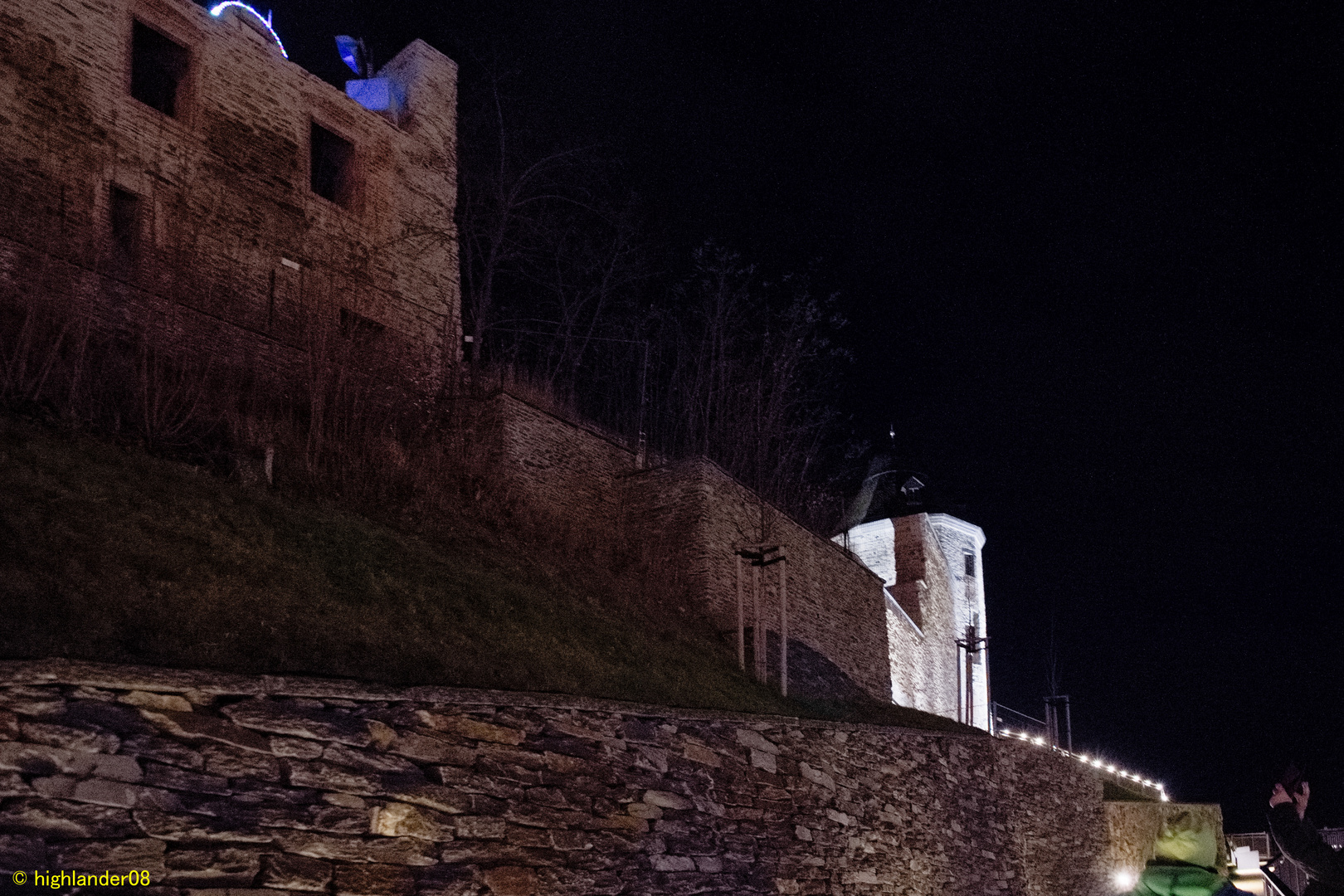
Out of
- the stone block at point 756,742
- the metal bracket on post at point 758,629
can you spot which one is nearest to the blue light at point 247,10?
the metal bracket on post at point 758,629

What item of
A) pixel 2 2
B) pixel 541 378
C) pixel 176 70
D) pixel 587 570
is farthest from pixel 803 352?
pixel 2 2

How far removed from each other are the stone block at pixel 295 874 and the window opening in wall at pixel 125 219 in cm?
1206

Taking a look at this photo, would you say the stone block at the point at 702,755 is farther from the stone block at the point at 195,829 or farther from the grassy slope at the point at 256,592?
the stone block at the point at 195,829

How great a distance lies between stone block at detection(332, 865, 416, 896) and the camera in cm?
640

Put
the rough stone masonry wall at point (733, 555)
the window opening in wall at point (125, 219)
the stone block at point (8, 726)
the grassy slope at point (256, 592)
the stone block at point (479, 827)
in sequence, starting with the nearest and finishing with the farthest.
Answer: the stone block at point (8, 726), the grassy slope at point (256, 592), the stone block at point (479, 827), the window opening in wall at point (125, 219), the rough stone masonry wall at point (733, 555)

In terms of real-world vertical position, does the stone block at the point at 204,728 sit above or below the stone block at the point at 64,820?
above

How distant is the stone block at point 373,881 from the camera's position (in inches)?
252

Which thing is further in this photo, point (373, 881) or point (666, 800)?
point (666, 800)

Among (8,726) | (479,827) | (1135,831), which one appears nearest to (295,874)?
(479,827)

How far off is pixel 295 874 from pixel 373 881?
1.69 feet

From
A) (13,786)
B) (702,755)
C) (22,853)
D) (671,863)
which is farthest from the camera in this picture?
(702,755)

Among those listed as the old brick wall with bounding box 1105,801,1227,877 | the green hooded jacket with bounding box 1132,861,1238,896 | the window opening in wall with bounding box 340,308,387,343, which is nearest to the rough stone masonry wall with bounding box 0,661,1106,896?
the green hooded jacket with bounding box 1132,861,1238,896

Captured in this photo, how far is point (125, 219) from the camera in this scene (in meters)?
16.3

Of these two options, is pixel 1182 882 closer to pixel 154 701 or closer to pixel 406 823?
pixel 406 823
